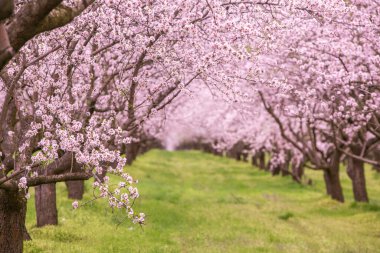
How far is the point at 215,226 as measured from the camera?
2109 cm

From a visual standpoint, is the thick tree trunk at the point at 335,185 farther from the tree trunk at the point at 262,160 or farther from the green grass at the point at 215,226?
the tree trunk at the point at 262,160

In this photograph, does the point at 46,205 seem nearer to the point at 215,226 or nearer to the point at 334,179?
the point at 215,226

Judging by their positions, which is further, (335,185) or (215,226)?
(335,185)

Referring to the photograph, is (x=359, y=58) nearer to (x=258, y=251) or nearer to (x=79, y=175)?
(x=258, y=251)

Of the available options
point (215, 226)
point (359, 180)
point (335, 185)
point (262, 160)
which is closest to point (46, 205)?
point (215, 226)

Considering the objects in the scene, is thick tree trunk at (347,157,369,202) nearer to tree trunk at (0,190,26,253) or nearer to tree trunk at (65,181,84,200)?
tree trunk at (65,181,84,200)

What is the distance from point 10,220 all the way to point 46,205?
19.3 ft

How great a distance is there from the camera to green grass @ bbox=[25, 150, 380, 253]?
16.0m

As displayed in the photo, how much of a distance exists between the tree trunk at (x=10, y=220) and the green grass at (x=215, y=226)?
2.12 metres

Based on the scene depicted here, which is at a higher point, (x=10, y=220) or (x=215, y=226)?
(x=10, y=220)

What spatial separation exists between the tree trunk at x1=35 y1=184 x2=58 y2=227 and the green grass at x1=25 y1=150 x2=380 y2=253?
503 millimetres

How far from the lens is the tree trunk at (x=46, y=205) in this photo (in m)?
17.1

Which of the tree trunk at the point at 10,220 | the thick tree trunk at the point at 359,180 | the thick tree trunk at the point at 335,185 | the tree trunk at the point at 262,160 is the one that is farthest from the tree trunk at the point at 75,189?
the tree trunk at the point at 262,160

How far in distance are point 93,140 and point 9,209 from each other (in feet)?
10.00
